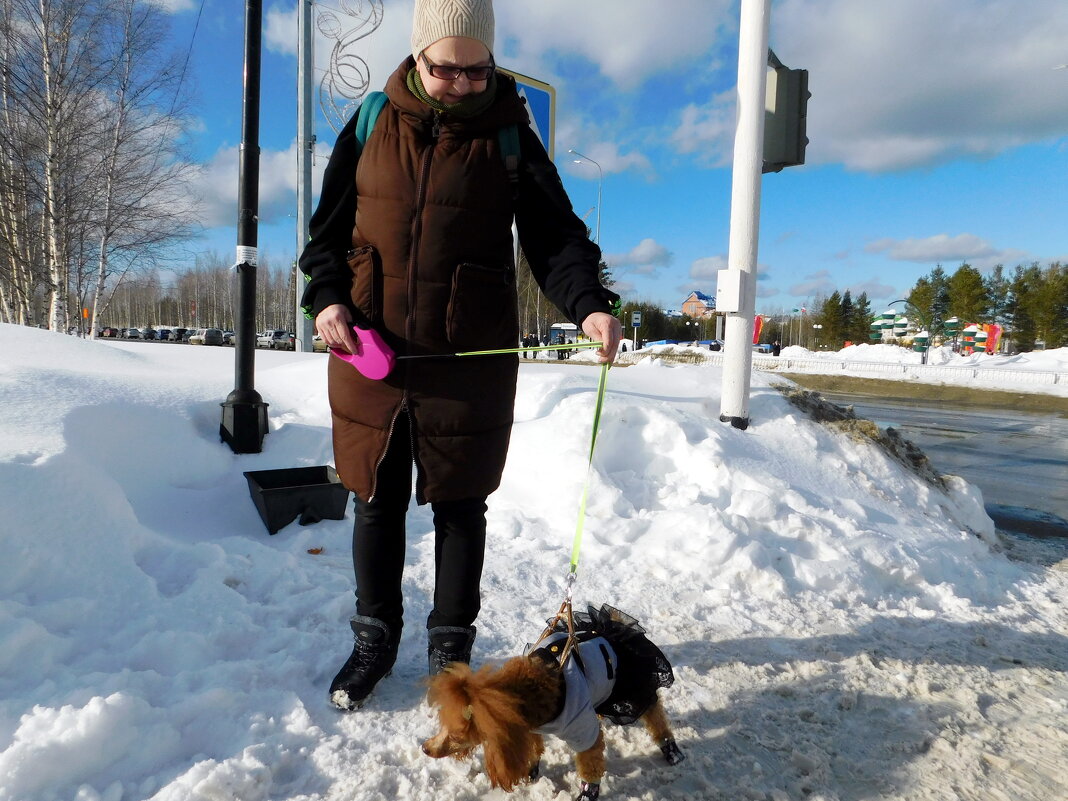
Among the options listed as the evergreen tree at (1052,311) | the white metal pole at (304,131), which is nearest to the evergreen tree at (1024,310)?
the evergreen tree at (1052,311)

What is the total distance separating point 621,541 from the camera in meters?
3.36

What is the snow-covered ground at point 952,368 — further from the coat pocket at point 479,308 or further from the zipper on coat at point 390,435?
the zipper on coat at point 390,435

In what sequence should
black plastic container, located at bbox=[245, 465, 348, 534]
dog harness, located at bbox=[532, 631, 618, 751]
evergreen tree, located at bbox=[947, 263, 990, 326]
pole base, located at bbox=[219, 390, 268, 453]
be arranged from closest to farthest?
dog harness, located at bbox=[532, 631, 618, 751] → black plastic container, located at bbox=[245, 465, 348, 534] → pole base, located at bbox=[219, 390, 268, 453] → evergreen tree, located at bbox=[947, 263, 990, 326]

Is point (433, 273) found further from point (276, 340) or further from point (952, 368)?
point (276, 340)

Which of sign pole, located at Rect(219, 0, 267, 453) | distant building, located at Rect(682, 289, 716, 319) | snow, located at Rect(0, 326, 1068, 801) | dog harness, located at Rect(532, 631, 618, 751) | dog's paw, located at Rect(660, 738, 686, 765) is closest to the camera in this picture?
dog harness, located at Rect(532, 631, 618, 751)

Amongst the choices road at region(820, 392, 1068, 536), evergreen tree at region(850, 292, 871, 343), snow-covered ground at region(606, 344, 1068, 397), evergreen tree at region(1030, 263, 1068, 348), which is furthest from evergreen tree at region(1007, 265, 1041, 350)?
road at region(820, 392, 1068, 536)

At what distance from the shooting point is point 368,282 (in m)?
1.90

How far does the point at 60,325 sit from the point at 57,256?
1.69 meters

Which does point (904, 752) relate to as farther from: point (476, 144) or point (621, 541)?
point (476, 144)

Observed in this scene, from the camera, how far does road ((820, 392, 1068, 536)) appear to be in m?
5.98

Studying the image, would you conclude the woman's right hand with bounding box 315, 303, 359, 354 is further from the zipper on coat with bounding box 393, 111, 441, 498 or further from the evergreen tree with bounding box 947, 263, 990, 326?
the evergreen tree with bounding box 947, 263, 990, 326

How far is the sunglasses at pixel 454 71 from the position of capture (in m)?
1.78

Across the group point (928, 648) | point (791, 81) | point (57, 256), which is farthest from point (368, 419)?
point (57, 256)

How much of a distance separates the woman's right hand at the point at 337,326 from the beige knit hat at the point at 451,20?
2.55 feet
